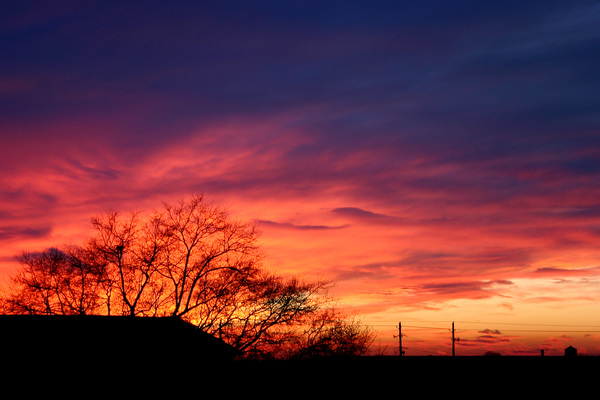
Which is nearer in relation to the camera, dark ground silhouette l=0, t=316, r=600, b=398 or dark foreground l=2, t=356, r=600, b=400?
dark ground silhouette l=0, t=316, r=600, b=398

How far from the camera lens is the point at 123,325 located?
89.8 feet

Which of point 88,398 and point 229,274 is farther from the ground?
point 229,274

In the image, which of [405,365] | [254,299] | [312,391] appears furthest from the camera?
[254,299]

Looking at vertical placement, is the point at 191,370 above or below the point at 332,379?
above

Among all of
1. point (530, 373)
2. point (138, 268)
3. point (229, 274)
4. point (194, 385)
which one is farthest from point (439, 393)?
point (138, 268)

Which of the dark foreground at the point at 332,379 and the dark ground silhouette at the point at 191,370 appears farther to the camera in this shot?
the dark foreground at the point at 332,379

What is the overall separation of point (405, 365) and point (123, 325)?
14157mm

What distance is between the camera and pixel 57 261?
133 feet

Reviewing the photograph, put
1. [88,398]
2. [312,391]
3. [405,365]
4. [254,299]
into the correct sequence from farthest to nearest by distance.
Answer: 1. [254,299]
2. [405,365]
3. [312,391]
4. [88,398]

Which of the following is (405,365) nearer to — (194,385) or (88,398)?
(194,385)

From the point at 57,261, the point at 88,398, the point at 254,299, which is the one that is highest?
→ the point at 57,261

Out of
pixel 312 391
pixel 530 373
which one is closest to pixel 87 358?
pixel 312 391

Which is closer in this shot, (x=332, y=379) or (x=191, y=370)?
(x=332, y=379)

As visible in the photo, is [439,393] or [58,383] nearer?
[58,383]
